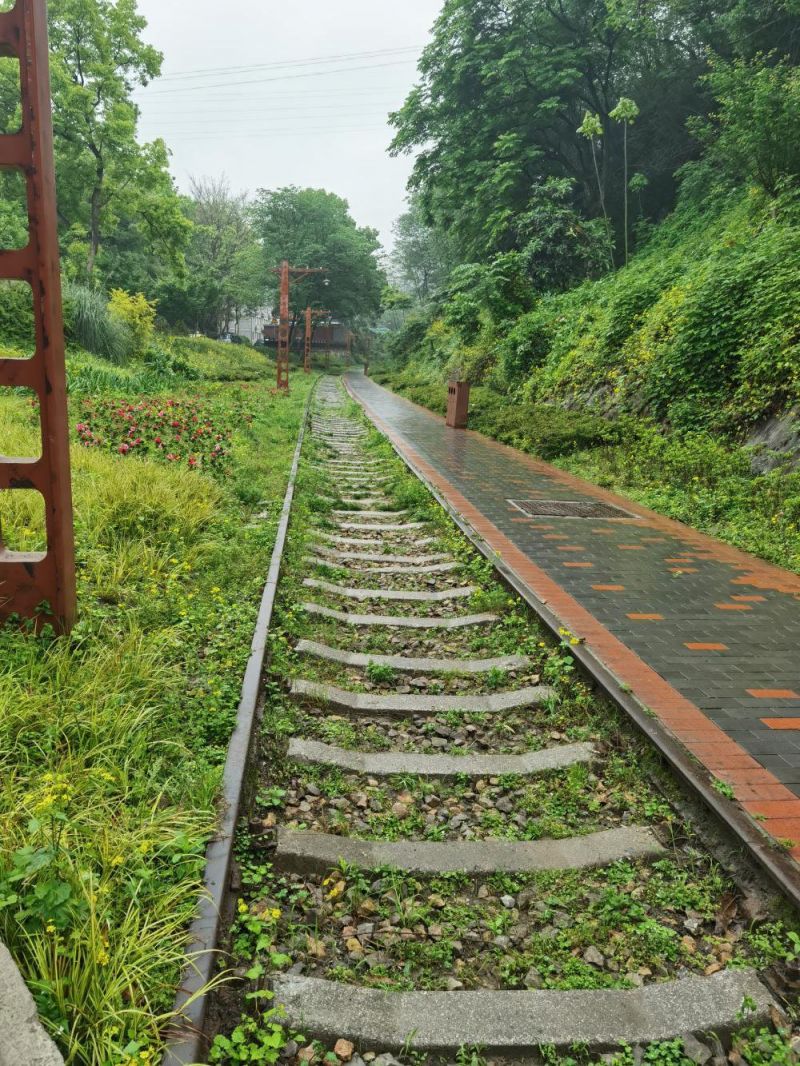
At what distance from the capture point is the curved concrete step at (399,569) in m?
6.20

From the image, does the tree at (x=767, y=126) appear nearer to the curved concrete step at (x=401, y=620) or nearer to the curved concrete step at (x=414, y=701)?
the curved concrete step at (x=401, y=620)

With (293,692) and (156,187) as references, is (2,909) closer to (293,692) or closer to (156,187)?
(293,692)

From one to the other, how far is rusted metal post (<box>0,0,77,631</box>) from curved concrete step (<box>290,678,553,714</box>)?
4.66 ft

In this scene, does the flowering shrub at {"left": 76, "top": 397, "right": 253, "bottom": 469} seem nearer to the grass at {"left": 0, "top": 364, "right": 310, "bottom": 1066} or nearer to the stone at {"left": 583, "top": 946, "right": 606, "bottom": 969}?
the grass at {"left": 0, "top": 364, "right": 310, "bottom": 1066}

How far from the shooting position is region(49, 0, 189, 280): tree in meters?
30.8

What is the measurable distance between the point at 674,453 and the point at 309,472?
5163 millimetres

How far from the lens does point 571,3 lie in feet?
76.5

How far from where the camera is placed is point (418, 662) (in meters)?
4.41

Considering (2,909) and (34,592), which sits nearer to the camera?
(2,909)

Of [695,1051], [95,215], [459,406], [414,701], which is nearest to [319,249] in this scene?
[95,215]

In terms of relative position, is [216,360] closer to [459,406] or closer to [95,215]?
[95,215]

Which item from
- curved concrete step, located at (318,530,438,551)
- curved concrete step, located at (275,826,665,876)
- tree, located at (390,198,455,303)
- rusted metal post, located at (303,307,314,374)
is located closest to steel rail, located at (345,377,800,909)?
curved concrete step, located at (275,826,665,876)

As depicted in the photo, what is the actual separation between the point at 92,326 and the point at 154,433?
Result: 12.5 meters

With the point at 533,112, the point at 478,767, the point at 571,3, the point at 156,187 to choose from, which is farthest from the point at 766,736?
the point at 156,187
